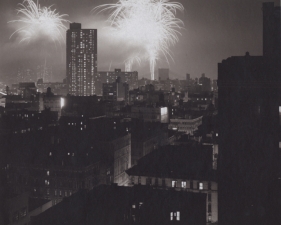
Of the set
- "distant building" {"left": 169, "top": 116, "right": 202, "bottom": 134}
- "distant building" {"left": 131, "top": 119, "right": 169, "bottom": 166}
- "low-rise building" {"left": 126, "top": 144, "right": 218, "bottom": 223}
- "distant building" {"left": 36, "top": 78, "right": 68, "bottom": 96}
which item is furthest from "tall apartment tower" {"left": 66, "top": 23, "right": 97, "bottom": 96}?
"low-rise building" {"left": 126, "top": 144, "right": 218, "bottom": 223}

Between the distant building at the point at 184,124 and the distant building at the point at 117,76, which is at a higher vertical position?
the distant building at the point at 117,76

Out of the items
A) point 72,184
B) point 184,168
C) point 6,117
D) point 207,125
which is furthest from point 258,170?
point 6,117

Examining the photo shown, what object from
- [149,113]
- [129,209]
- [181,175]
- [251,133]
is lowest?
[129,209]

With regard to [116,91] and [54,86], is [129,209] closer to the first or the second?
[116,91]

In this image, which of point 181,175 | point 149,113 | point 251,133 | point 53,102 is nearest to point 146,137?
point 149,113

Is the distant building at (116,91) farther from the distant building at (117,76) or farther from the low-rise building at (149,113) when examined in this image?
the distant building at (117,76)

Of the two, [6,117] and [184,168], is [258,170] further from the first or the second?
[6,117]

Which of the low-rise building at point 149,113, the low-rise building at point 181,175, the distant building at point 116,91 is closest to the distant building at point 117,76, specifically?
the distant building at point 116,91
